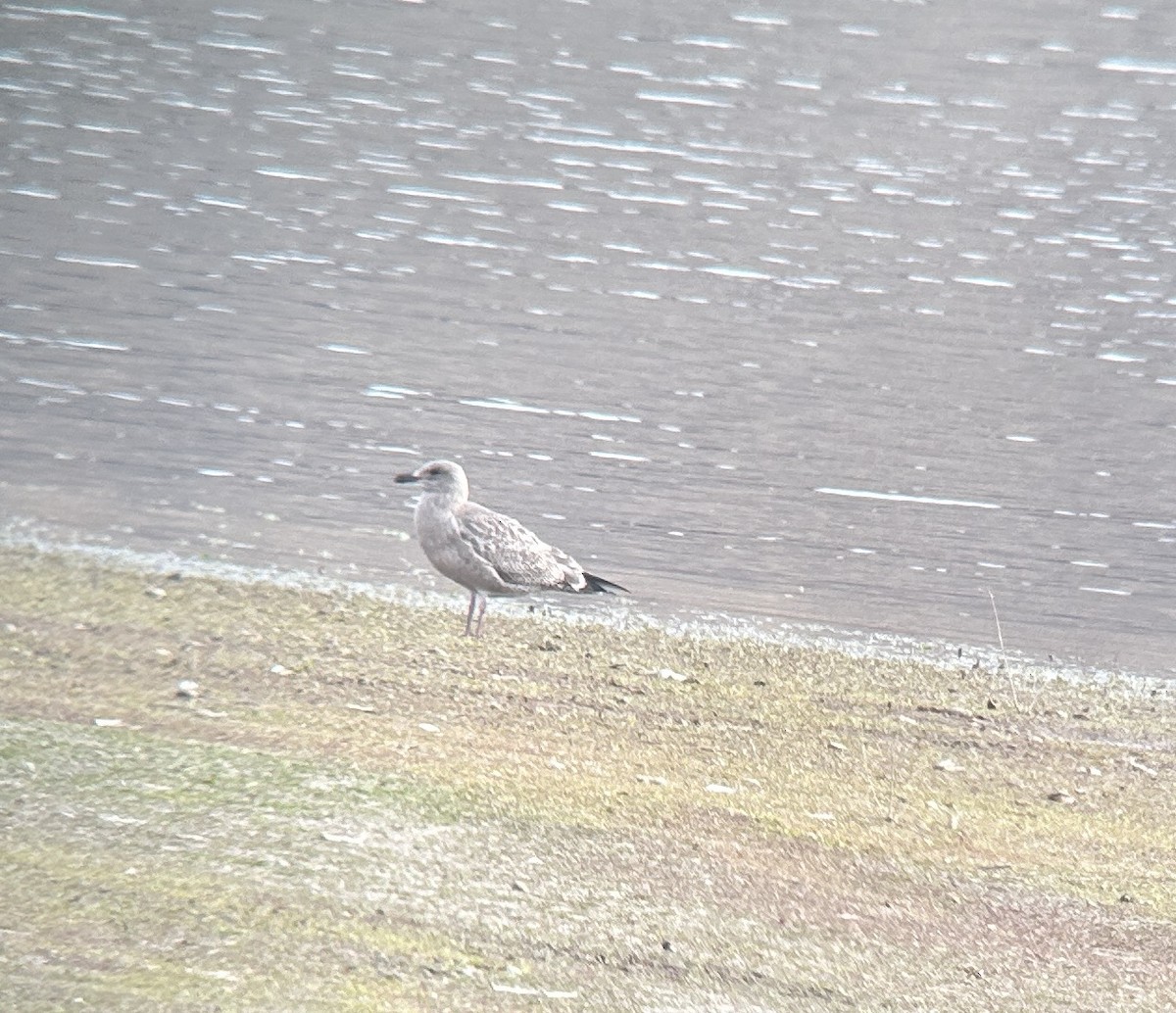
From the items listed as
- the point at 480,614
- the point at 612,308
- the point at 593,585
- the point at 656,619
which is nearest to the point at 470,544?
the point at 480,614

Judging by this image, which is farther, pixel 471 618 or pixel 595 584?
pixel 595 584

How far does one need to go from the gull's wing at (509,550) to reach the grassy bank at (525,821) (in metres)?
0.28

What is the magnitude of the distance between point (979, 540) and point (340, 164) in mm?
15359

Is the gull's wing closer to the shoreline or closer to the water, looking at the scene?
the shoreline

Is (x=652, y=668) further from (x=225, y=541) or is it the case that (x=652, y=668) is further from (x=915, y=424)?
(x=915, y=424)

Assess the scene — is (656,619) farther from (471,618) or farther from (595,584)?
(471,618)

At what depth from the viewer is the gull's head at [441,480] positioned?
9.99 m

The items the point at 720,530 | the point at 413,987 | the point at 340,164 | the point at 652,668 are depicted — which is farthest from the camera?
the point at 340,164

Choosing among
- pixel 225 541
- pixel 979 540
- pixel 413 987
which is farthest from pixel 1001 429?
pixel 413 987

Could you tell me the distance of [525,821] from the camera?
21.8 feet

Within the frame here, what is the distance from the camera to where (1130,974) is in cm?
629

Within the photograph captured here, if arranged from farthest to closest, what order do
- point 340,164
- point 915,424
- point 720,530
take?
point 340,164 < point 915,424 < point 720,530

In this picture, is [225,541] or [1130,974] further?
[225,541]

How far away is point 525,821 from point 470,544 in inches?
130
